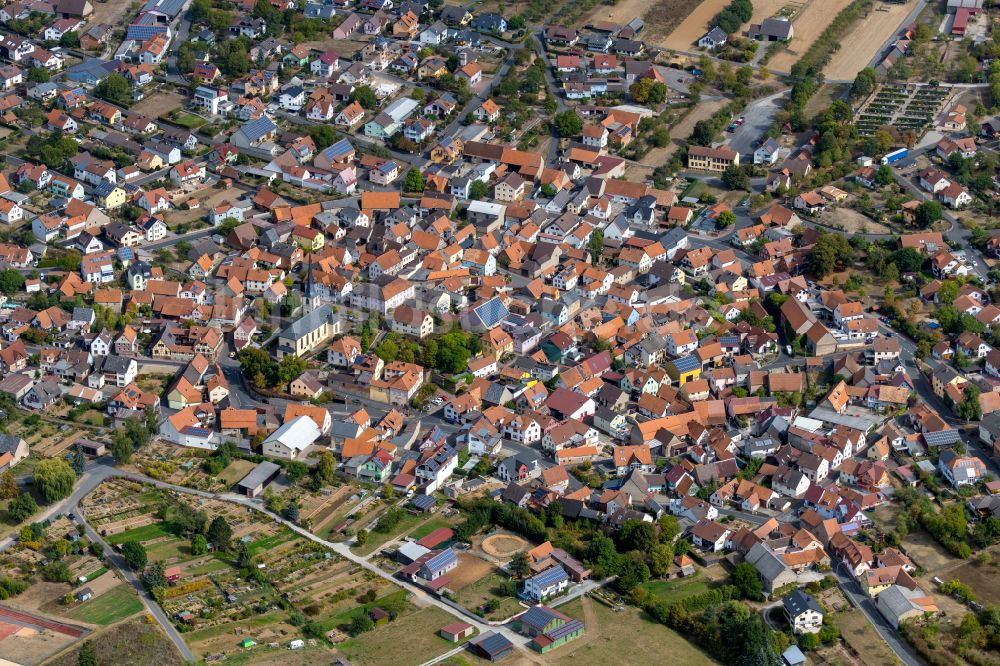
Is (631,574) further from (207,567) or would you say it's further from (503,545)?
(207,567)

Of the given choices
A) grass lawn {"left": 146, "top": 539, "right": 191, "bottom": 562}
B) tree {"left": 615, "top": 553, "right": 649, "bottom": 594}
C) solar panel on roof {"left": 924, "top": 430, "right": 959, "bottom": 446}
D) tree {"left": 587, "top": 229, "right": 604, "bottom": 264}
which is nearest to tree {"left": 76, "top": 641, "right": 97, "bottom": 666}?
grass lawn {"left": 146, "top": 539, "right": 191, "bottom": 562}

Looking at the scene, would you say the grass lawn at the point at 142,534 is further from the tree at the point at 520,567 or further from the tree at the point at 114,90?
the tree at the point at 114,90

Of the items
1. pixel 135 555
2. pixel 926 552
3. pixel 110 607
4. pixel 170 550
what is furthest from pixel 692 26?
pixel 110 607

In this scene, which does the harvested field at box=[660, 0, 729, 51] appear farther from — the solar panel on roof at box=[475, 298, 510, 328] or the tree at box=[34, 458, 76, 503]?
the tree at box=[34, 458, 76, 503]

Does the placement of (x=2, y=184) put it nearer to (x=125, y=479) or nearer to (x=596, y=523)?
(x=125, y=479)

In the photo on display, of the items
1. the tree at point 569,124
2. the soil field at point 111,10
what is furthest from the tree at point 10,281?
the soil field at point 111,10

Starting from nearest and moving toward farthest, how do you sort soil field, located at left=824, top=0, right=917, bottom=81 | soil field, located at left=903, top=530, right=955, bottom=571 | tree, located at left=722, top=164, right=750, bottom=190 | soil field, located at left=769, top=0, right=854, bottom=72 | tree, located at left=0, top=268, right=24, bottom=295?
1. soil field, located at left=903, top=530, right=955, bottom=571
2. tree, located at left=0, top=268, right=24, bottom=295
3. tree, located at left=722, top=164, right=750, bottom=190
4. soil field, located at left=824, top=0, right=917, bottom=81
5. soil field, located at left=769, top=0, right=854, bottom=72
